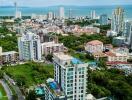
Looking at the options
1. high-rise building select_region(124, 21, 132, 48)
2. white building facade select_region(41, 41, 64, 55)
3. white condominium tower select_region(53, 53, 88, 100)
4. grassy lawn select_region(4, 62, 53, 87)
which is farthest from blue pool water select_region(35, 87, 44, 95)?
high-rise building select_region(124, 21, 132, 48)

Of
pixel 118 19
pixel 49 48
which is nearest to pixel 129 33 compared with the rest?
pixel 118 19

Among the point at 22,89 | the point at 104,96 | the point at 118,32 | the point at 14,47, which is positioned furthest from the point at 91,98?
the point at 118,32

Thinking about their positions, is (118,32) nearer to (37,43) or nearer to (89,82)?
(37,43)

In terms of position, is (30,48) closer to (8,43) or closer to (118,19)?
(8,43)

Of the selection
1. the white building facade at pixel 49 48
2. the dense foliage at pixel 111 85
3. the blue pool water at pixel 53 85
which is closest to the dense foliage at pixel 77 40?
the white building facade at pixel 49 48

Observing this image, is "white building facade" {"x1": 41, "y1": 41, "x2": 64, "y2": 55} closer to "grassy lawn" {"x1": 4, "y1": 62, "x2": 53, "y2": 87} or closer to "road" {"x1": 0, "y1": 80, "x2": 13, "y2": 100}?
"grassy lawn" {"x1": 4, "y1": 62, "x2": 53, "y2": 87}

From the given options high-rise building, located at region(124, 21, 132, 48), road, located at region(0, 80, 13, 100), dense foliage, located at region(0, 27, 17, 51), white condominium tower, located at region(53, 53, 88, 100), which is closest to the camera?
white condominium tower, located at region(53, 53, 88, 100)
